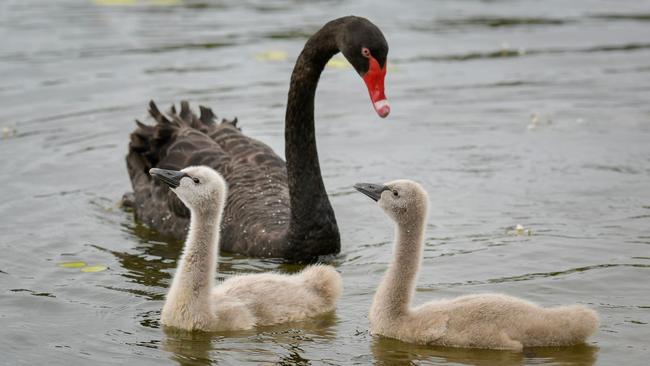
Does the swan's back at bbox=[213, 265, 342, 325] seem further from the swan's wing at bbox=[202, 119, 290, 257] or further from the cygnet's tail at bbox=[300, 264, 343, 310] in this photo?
the swan's wing at bbox=[202, 119, 290, 257]

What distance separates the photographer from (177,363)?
6684 millimetres

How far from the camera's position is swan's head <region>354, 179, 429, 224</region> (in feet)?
22.7

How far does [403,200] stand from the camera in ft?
22.7

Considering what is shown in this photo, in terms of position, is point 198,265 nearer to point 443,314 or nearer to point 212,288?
point 212,288

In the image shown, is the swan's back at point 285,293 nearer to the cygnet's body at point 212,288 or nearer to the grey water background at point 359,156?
the cygnet's body at point 212,288

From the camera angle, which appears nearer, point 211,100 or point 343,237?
point 343,237

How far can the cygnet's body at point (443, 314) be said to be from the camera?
6559 mm

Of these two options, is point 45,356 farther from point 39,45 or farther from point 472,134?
point 39,45

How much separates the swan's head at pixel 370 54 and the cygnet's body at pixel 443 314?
1.23 metres

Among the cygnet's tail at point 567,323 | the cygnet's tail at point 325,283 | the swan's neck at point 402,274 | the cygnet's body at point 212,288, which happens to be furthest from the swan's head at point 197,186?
the cygnet's tail at point 567,323

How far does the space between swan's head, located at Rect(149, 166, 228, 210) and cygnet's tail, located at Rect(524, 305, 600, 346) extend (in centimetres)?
200

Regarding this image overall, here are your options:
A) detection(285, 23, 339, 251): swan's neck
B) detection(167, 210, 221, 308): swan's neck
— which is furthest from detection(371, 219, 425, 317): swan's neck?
detection(285, 23, 339, 251): swan's neck

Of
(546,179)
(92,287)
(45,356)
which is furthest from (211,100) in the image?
(45,356)

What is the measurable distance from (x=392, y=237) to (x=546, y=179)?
6.51ft
